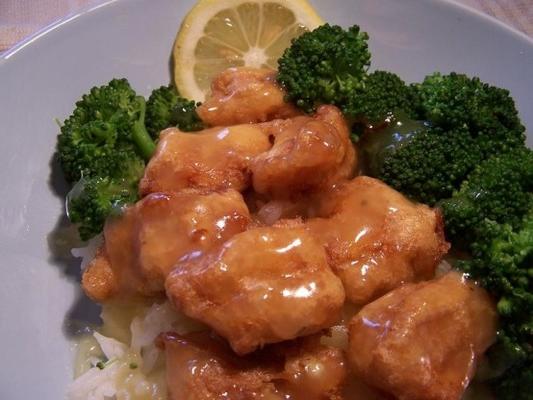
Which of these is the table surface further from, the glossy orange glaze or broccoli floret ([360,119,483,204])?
broccoli floret ([360,119,483,204])

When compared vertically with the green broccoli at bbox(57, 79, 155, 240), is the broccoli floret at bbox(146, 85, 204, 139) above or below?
above

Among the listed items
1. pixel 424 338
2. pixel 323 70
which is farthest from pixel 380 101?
pixel 424 338

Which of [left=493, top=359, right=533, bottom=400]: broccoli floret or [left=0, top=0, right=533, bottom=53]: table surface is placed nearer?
[left=493, top=359, right=533, bottom=400]: broccoli floret

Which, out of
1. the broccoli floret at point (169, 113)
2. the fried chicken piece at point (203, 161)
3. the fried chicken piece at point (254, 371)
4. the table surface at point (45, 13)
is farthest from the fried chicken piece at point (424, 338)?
the table surface at point (45, 13)

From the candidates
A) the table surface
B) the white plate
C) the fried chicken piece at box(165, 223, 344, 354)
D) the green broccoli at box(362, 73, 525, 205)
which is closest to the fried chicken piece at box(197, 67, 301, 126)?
the green broccoli at box(362, 73, 525, 205)

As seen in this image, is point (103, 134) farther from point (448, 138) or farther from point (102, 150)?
point (448, 138)
